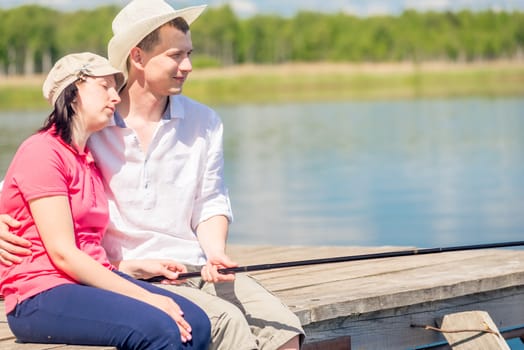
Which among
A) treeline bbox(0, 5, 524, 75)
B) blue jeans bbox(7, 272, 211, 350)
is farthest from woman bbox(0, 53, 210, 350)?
treeline bbox(0, 5, 524, 75)

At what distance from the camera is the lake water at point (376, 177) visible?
11.3 meters

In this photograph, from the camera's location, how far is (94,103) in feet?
11.0

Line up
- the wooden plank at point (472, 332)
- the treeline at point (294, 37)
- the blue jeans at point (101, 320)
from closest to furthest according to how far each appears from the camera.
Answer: the blue jeans at point (101, 320), the wooden plank at point (472, 332), the treeline at point (294, 37)

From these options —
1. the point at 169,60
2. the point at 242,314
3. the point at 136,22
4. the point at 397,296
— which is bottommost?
the point at 397,296

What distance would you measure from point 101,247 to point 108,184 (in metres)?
0.29

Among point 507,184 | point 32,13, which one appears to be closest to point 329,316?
point 507,184

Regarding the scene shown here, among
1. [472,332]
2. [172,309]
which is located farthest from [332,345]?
[172,309]

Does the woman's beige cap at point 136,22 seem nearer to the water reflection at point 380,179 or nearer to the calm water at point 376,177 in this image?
the calm water at point 376,177

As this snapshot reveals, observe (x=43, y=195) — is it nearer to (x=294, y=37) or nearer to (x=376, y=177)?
(x=376, y=177)

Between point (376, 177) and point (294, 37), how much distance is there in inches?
2998

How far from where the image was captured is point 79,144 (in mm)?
3355

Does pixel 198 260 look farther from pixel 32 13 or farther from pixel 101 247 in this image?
pixel 32 13

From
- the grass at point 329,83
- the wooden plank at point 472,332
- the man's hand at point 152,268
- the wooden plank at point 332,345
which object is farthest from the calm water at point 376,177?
the grass at point 329,83

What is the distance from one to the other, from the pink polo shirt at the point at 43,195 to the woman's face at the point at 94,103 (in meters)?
0.10
